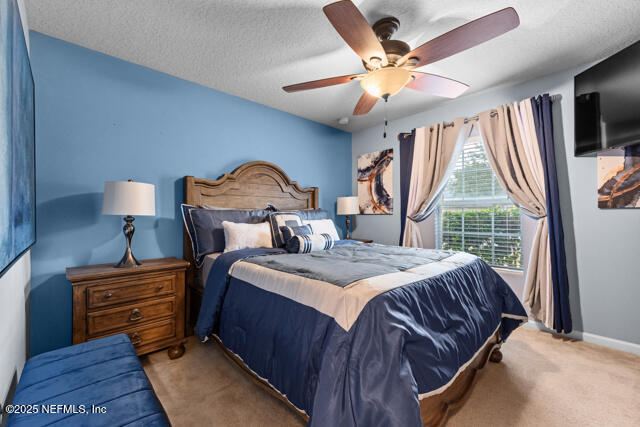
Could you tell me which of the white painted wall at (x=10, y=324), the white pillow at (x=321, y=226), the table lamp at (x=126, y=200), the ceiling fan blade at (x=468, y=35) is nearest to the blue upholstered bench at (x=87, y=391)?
the white painted wall at (x=10, y=324)

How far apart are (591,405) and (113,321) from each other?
3122mm

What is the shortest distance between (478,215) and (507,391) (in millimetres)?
1966

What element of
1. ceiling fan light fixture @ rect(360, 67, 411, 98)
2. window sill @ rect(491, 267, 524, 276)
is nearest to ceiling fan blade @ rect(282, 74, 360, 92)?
ceiling fan light fixture @ rect(360, 67, 411, 98)

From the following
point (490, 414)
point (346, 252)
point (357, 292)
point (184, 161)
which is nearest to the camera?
point (357, 292)

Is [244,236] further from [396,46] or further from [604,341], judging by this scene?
[604,341]

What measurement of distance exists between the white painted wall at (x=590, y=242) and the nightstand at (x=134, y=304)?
3521mm

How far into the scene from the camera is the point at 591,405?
164 centimetres

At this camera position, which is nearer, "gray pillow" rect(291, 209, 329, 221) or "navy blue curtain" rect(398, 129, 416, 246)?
"gray pillow" rect(291, 209, 329, 221)

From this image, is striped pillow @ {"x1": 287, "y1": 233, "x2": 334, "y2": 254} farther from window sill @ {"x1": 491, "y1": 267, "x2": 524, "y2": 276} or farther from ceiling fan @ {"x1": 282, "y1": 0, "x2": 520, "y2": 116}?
window sill @ {"x1": 491, "y1": 267, "x2": 524, "y2": 276}

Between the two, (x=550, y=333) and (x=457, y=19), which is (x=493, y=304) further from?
(x=457, y=19)

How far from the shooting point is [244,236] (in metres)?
2.52

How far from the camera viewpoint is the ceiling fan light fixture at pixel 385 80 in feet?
6.01

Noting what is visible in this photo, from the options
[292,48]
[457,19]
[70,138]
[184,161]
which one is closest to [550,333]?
[457,19]

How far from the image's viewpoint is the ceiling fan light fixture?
6.01 feet
